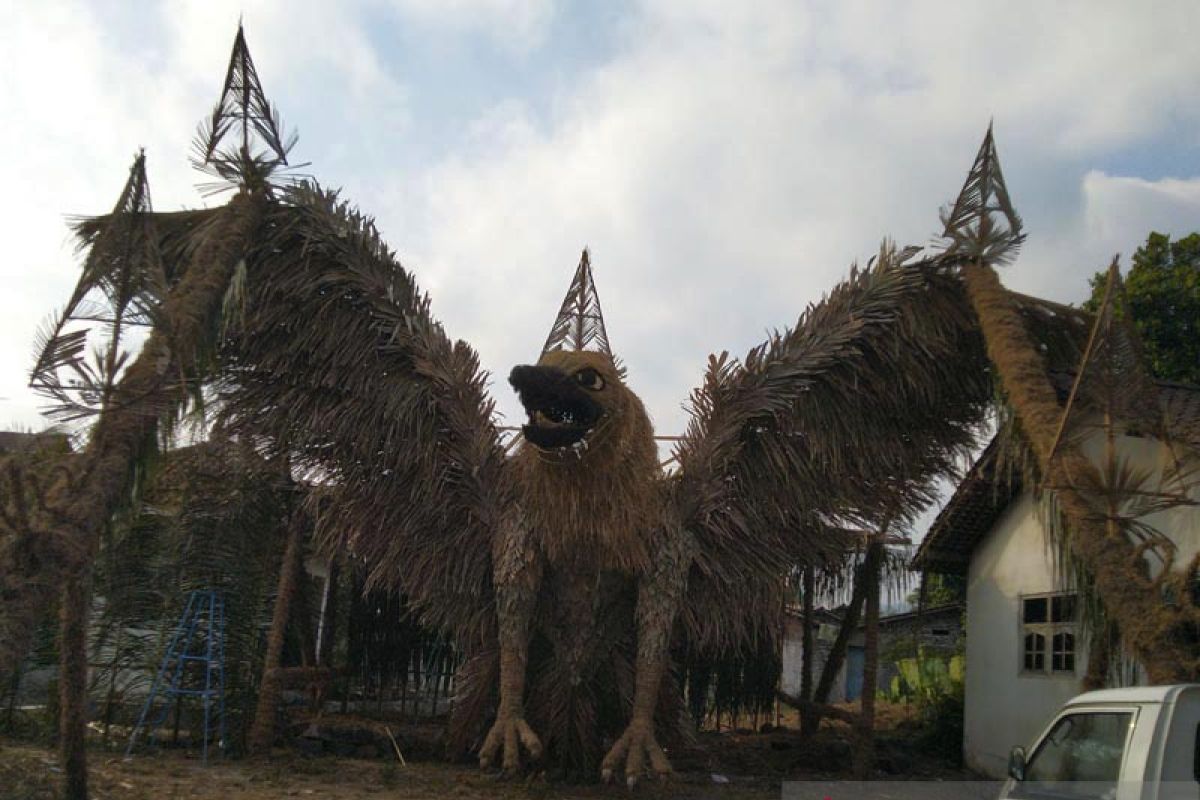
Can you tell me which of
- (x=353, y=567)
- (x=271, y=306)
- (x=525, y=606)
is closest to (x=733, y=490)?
(x=525, y=606)

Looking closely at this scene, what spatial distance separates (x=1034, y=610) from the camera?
38.1 feet

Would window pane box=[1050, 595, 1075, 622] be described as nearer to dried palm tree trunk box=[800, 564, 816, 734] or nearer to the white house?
the white house

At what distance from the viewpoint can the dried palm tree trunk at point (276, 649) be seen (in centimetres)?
1073

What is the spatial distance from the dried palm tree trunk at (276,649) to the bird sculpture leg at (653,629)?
11.9 feet

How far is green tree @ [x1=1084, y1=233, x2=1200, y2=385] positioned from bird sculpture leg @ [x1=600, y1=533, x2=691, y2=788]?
33.2ft

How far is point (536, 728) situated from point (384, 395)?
10.5ft

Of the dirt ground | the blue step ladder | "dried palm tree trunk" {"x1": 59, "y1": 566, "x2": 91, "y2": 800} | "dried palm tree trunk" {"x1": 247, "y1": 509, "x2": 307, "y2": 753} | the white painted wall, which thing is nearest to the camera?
"dried palm tree trunk" {"x1": 59, "y1": 566, "x2": 91, "y2": 800}

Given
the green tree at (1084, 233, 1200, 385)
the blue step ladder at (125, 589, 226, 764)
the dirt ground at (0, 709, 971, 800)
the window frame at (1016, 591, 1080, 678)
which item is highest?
the green tree at (1084, 233, 1200, 385)

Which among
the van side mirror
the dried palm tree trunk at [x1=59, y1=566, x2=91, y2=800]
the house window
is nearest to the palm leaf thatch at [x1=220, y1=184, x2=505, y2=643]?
the dried palm tree trunk at [x1=59, y1=566, x2=91, y2=800]

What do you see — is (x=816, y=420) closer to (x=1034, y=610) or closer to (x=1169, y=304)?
(x=1034, y=610)

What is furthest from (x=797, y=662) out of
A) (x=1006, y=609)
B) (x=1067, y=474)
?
(x=1067, y=474)

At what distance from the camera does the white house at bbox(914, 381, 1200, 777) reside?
10765 millimetres

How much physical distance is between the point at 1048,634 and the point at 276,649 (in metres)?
7.79

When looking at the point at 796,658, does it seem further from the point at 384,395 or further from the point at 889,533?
the point at 384,395
